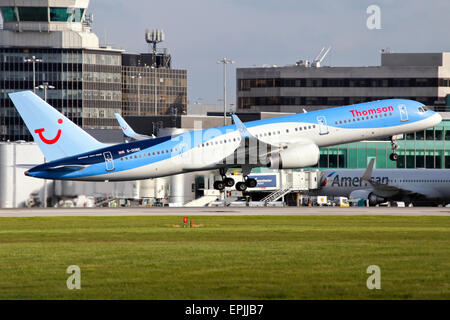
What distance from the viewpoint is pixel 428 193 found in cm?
13988

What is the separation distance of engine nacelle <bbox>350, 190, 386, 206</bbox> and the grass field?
55.4m

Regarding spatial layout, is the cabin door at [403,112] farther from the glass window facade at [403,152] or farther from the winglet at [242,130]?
the glass window facade at [403,152]

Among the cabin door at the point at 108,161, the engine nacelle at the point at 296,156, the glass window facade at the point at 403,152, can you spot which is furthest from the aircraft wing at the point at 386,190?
the cabin door at the point at 108,161

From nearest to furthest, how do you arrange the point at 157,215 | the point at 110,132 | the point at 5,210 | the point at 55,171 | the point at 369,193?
the point at 55,171, the point at 157,215, the point at 5,210, the point at 369,193, the point at 110,132

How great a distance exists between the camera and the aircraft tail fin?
3494 inches

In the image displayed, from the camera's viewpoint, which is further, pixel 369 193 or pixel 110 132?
pixel 110 132

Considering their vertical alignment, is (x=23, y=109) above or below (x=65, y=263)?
above

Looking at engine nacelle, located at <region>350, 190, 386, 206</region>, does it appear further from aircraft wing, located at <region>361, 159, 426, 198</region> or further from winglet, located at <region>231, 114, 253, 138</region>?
winglet, located at <region>231, 114, 253, 138</region>

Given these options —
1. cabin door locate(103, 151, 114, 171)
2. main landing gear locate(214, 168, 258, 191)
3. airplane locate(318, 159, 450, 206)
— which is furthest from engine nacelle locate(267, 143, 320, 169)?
airplane locate(318, 159, 450, 206)

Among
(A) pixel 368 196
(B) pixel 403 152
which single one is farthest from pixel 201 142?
(B) pixel 403 152
